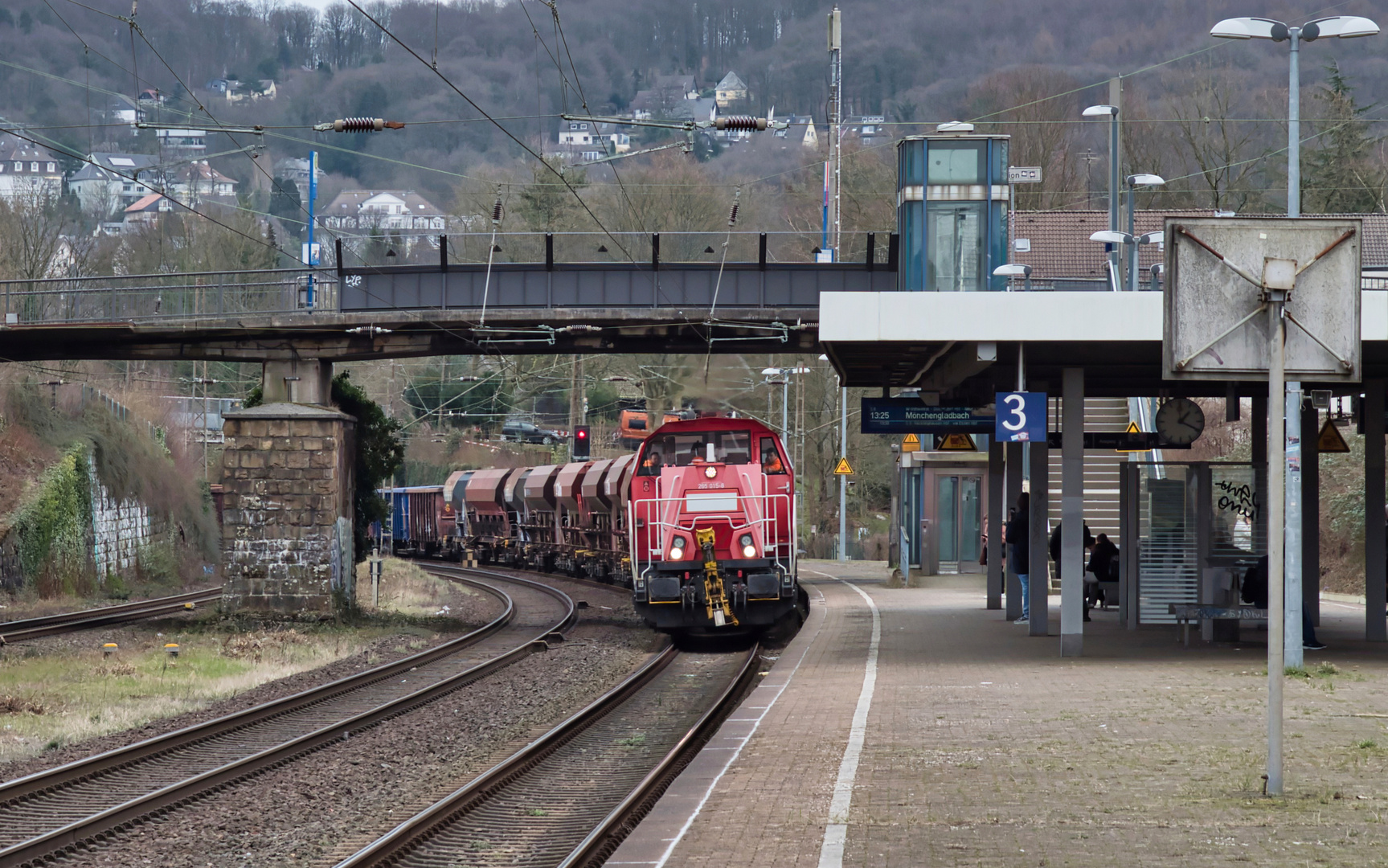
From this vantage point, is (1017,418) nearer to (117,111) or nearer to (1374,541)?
(1374,541)

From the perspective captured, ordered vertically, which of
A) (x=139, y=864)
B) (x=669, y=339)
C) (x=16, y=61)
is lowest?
(x=139, y=864)

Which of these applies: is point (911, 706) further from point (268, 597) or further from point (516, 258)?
point (516, 258)

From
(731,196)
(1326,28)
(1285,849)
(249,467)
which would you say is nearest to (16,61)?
(731,196)

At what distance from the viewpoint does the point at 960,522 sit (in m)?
38.7

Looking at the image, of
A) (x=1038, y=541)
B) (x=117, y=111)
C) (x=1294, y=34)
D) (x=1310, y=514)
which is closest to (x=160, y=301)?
(x=1038, y=541)

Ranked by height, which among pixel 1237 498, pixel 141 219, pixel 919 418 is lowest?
pixel 1237 498

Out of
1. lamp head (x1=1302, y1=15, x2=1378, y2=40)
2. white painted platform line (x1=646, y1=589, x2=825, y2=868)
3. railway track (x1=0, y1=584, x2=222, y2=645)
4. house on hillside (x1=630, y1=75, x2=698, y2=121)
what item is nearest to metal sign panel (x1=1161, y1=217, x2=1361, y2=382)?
white painted platform line (x1=646, y1=589, x2=825, y2=868)

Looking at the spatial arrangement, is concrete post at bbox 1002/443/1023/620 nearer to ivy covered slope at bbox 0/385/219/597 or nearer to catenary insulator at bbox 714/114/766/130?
catenary insulator at bbox 714/114/766/130

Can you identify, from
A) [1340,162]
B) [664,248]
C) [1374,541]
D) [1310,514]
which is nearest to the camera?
[1374,541]

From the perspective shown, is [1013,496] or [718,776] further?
[1013,496]

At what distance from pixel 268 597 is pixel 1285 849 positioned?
22498 mm

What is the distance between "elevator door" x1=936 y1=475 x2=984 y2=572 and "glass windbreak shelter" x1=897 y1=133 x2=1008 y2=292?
22.5 ft

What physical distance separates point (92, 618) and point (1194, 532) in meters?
19.9

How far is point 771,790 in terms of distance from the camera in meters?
9.57
